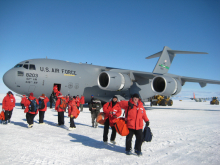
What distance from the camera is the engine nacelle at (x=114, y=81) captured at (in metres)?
13.0

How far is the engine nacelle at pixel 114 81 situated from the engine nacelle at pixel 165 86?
198cm

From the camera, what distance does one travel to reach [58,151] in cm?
400

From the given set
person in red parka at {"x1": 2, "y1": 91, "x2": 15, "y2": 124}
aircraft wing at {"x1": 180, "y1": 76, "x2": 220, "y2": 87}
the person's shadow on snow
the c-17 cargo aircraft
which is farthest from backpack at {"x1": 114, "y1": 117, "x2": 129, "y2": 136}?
aircraft wing at {"x1": 180, "y1": 76, "x2": 220, "y2": 87}

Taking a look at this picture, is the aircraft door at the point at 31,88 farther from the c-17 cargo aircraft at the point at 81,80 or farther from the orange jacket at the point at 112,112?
the orange jacket at the point at 112,112

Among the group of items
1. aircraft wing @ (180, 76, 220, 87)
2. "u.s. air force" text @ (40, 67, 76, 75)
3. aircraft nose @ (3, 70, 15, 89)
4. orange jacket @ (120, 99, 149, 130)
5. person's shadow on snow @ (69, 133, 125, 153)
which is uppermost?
"u.s. air force" text @ (40, 67, 76, 75)

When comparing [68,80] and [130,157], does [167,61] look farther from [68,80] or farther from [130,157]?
[130,157]

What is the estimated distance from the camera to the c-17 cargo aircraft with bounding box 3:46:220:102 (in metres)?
12.0

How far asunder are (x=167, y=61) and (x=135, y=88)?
15.4 ft

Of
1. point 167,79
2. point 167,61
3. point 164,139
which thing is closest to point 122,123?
point 164,139

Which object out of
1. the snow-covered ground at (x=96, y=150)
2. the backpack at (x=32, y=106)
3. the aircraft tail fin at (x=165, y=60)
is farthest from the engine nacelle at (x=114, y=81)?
the snow-covered ground at (x=96, y=150)

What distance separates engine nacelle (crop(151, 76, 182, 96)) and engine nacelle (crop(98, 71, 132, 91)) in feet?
6.49

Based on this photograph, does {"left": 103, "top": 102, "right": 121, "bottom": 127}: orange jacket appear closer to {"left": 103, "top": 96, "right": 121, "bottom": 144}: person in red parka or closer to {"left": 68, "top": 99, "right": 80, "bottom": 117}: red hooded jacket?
{"left": 103, "top": 96, "right": 121, "bottom": 144}: person in red parka

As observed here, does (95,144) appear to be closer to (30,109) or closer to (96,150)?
(96,150)

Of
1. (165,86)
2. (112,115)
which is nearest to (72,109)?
(112,115)
